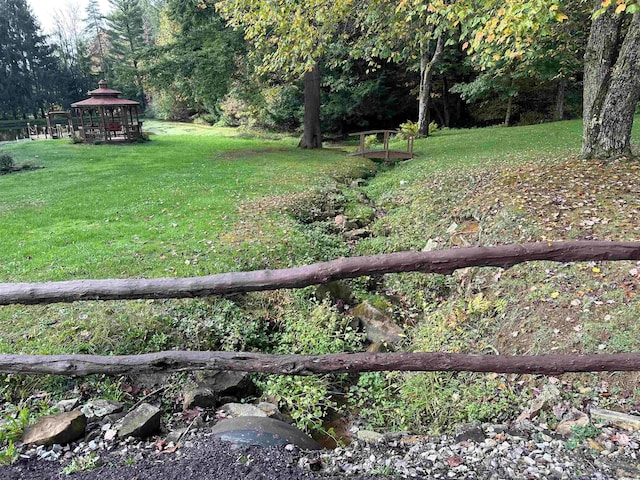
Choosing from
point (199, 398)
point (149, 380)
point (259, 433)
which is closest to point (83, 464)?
point (259, 433)

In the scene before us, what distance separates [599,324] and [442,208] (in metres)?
5.72

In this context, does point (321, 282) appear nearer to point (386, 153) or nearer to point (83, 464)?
point (83, 464)

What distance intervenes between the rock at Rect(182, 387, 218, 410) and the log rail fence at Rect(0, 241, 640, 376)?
Answer: 1404 mm

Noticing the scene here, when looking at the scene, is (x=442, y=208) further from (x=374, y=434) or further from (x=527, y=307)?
(x=374, y=434)

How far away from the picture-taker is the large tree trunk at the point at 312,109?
67.8 ft

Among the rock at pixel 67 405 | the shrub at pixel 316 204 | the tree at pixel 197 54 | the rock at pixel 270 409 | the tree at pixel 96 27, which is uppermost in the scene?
the tree at pixel 96 27

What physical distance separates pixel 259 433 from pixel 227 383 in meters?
1.76

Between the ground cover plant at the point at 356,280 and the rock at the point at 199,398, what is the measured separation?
0.67 metres

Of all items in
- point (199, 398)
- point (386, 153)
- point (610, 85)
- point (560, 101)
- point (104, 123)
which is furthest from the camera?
point (104, 123)

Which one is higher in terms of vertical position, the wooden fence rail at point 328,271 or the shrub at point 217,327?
the wooden fence rail at point 328,271

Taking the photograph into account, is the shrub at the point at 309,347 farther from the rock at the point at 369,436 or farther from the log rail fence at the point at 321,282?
the log rail fence at the point at 321,282

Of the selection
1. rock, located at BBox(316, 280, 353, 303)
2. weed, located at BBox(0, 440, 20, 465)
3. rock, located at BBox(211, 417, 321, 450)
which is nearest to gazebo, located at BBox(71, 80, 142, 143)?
rock, located at BBox(316, 280, 353, 303)

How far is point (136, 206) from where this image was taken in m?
11.3

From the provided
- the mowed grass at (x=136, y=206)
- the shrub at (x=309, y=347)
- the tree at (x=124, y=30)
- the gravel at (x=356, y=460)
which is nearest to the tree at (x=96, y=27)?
the tree at (x=124, y=30)
